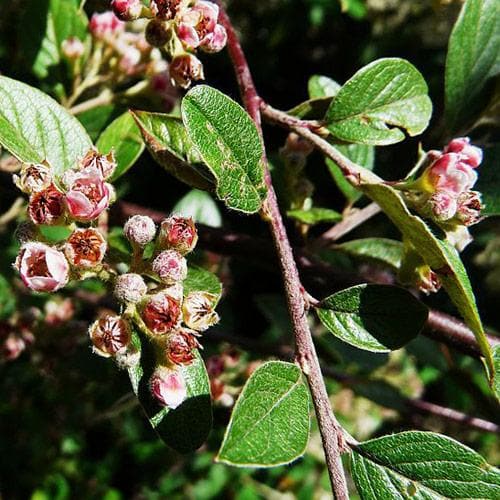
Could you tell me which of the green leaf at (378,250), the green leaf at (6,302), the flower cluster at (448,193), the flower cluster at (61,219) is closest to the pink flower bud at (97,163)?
the flower cluster at (61,219)

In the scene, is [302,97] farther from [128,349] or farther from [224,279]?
[128,349]

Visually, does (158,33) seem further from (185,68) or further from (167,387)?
(167,387)

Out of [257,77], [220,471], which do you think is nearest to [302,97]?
[257,77]

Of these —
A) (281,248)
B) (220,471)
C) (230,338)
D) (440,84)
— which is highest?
(281,248)

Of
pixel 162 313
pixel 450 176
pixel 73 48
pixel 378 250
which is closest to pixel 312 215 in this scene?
pixel 378 250

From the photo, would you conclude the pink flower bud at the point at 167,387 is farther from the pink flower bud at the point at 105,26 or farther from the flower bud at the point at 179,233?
the pink flower bud at the point at 105,26
